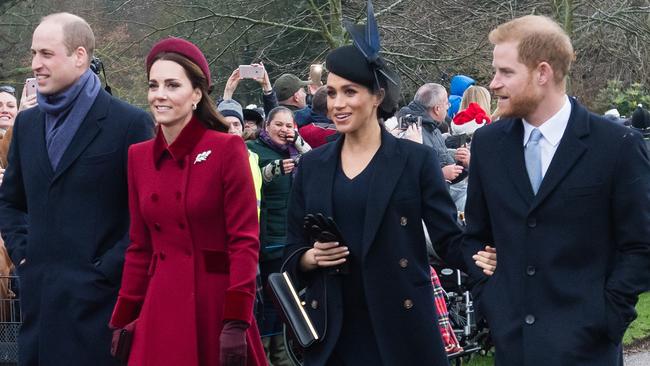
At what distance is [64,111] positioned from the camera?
19.5 feet

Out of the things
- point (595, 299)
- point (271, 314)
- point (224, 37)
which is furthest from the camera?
point (224, 37)

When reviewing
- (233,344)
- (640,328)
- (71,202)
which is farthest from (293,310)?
(640,328)

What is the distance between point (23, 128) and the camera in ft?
19.9

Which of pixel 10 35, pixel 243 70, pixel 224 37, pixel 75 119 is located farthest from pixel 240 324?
pixel 10 35

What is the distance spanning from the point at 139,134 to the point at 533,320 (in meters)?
2.31

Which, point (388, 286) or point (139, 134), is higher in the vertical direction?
point (139, 134)

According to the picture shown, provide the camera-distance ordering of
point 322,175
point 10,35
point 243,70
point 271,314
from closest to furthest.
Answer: point 322,175
point 271,314
point 243,70
point 10,35

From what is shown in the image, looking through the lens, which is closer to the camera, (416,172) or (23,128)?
(416,172)

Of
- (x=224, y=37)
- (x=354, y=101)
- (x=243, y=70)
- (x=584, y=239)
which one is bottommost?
(x=584, y=239)

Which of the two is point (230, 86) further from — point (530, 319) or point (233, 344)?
point (530, 319)

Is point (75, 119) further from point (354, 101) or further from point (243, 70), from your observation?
point (243, 70)

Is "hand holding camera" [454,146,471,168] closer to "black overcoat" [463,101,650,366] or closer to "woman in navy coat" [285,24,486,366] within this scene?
"woman in navy coat" [285,24,486,366]

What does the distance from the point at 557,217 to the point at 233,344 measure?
1499mm

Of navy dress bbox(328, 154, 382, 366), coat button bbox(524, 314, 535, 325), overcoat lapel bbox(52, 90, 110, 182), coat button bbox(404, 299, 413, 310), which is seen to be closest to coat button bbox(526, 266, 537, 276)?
coat button bbox(524, 314, 535, 325)
